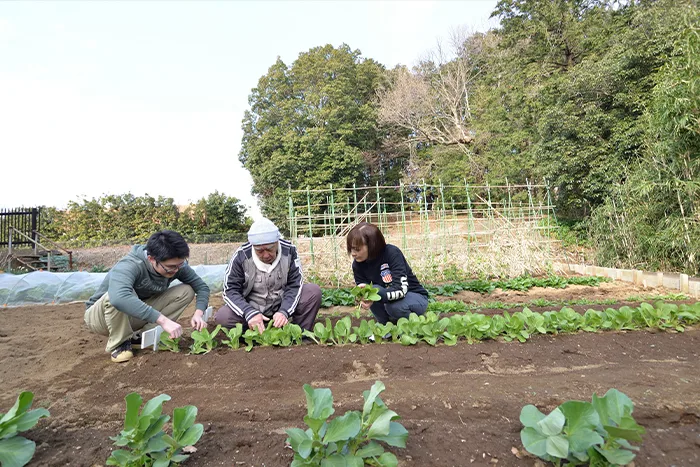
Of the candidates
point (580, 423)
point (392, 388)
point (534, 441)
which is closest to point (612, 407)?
point (580, 423)

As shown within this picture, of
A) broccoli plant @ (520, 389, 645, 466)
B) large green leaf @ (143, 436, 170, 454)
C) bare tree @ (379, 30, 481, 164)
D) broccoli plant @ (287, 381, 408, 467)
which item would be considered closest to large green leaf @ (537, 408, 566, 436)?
broccoli plant @ (520, 389, 645, 466)

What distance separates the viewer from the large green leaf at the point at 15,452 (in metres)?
1.40

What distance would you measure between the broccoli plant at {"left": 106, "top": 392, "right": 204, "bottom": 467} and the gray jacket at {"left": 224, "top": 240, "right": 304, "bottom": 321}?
1.45m

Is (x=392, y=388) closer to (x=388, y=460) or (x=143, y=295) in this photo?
(x=388, y=460)

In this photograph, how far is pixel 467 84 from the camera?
68.4ft

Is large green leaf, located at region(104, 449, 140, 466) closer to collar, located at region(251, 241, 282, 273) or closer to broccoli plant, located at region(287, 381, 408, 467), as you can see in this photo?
broccoli plant, located at region(287, 381, 408, 467)

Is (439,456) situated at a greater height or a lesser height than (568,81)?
lesser

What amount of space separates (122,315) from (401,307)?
208 centimetres

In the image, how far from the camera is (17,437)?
147cm

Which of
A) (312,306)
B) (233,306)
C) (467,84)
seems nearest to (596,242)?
(312,306)

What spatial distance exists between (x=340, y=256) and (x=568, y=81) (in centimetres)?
881

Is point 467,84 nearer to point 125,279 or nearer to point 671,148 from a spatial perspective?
point 671,148

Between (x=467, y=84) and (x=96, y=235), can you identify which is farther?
(x=467, y=84)

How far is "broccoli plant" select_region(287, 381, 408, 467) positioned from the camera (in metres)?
1.28
